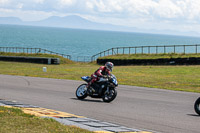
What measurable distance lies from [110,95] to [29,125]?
5961mm

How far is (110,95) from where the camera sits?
13.3 metres

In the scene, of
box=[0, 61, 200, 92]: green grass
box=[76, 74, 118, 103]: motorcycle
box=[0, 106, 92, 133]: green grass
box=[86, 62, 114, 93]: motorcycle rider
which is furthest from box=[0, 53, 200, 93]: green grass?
box=[0, 106, 92, 133]: green grass

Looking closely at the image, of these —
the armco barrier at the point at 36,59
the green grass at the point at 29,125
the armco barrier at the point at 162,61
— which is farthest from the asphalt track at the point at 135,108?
the armco barrier at the point at 36,59

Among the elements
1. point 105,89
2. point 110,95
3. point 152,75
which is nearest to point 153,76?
point 152,75

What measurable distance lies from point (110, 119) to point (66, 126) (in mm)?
2269

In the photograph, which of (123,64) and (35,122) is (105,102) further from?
(123,64)

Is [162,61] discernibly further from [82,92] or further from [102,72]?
[102,72]

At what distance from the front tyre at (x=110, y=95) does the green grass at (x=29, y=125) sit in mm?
4759

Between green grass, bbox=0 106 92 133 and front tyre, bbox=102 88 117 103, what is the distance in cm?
476

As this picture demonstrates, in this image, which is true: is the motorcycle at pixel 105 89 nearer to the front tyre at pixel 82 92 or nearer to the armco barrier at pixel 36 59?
the front tyre at pixel 82 92

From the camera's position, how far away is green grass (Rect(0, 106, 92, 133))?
712cm

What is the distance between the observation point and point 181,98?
15055 mm

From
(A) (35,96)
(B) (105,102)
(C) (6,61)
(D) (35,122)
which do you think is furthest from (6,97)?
(C) (6,61)

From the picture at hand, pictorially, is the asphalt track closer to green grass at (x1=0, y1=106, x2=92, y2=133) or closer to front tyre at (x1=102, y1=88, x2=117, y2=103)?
front tyre at (x1=102, y1=88, x2=117, y2=103)
